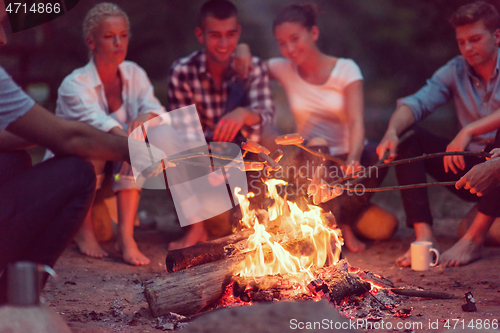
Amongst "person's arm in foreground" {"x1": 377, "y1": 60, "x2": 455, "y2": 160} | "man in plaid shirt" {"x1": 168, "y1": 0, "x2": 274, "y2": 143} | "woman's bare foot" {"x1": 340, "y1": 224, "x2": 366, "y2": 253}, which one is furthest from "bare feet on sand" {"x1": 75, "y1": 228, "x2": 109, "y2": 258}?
"person's arm in foreground" {"x1": 377, "y1": 60, "x2": 455, "y2": 160}

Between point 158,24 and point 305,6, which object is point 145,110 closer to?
point 305,6

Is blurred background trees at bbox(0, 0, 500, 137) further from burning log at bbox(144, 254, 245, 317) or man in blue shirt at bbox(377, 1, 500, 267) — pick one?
burning log at bbox(144, 254, 245, 317)

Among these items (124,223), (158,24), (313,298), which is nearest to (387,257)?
(313,298)

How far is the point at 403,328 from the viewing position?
193 centimetres

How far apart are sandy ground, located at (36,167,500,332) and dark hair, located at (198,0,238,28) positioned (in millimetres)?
1930

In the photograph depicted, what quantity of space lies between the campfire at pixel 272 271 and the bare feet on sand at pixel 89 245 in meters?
1.19

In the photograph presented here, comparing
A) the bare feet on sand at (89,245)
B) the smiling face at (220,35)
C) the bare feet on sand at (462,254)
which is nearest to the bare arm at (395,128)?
the bare feet on sand at (462,254)

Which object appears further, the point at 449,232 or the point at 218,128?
the point at 449,232

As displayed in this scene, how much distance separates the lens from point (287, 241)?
2426mm

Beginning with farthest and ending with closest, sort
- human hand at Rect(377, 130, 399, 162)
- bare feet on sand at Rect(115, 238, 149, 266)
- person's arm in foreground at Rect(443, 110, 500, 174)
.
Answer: bare feet on sand at Rect(115, 238, 149, 266)
human hand at Rect(377, 130, 399, 162)
person's arm in foreground at Rect(443, 110, 500, 174)

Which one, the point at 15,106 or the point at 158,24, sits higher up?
the point at 158,24

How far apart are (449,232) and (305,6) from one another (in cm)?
233

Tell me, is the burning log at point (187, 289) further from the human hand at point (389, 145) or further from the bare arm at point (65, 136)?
the human hand at point (389, 145)

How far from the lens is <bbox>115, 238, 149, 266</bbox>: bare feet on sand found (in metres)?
3.18
